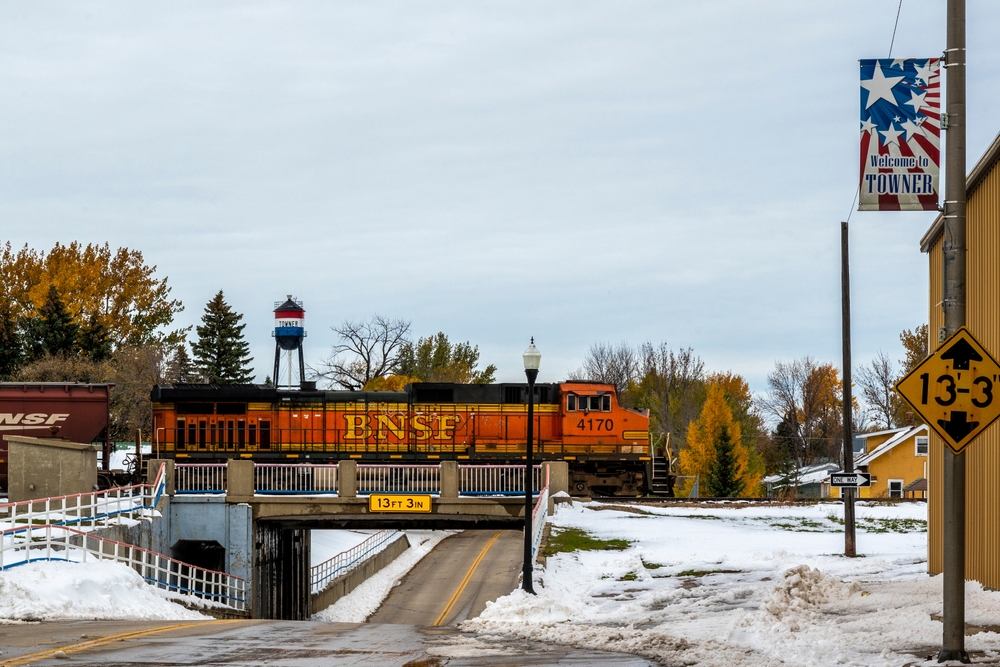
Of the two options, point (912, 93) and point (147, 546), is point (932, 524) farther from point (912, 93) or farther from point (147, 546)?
point (147, 546)

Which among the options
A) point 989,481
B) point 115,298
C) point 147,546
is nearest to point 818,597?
point 989,481

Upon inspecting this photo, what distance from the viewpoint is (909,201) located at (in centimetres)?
1121

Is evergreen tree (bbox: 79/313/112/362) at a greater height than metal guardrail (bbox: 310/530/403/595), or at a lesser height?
greater

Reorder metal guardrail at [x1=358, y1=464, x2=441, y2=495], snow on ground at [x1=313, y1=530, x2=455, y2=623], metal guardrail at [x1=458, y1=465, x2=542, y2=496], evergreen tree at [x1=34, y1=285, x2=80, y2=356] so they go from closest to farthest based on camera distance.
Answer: metal guardrail at [x1=358, y1=464, x2=441, y2=495] → metal guardrail at [x1=458, y1=465, x2=542, y2=496] → snow on ground at [x1=313, y1=530, x2=455, y2=623] → evergreen tree at [x1=34, y1=285, x2=80, y2=356]

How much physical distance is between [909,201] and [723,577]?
994 cm

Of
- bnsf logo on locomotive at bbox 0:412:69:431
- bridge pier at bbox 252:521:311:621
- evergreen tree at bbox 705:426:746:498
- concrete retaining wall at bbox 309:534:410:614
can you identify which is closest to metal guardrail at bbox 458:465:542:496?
bridge pier at bbox 252:521:311:621

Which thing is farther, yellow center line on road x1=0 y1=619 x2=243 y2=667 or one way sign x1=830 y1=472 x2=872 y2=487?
one way sign x1=830 y1=472 x2=872 y2=487

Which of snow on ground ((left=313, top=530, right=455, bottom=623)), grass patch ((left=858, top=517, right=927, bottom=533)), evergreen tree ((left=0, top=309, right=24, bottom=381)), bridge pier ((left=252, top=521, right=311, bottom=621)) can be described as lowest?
snow on ground ((left=313, top=530, right=455, bottom=623))

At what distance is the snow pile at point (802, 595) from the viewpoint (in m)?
→ 13.4

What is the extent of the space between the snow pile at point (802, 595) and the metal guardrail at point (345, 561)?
89.2 feet

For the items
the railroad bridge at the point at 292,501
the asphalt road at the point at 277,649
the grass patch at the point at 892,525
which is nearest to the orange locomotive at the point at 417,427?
the railroad bridge at the point at 292,501

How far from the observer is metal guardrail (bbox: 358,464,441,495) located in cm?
3206

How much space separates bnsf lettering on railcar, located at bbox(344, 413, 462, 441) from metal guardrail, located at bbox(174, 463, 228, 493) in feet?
20.3

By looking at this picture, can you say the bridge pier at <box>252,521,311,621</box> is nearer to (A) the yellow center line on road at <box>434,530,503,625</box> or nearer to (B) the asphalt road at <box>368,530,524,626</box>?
(B) the asphalt road at <box>368,530,524,626</box>
